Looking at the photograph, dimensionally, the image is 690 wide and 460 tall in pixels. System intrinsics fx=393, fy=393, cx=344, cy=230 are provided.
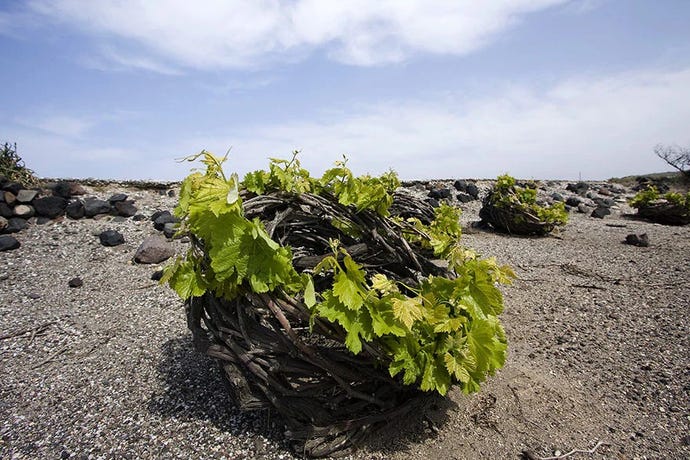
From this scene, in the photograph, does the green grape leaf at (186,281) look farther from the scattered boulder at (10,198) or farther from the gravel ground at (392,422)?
the scattered boulder at (10,198)

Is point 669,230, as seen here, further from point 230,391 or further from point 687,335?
point 230,391

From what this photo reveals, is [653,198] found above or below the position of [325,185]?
below

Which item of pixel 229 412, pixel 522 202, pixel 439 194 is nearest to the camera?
pixel 229 412

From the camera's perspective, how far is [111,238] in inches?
240

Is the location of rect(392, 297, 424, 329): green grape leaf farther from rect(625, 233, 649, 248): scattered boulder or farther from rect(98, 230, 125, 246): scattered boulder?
rect(625, 233, 649, 248): scattered boulder

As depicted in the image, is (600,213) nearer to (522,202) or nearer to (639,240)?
(522,202)

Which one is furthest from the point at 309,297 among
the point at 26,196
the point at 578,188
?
the point at 578,188

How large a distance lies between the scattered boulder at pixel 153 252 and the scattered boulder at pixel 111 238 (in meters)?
0.65

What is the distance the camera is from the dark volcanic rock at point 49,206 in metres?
6.79

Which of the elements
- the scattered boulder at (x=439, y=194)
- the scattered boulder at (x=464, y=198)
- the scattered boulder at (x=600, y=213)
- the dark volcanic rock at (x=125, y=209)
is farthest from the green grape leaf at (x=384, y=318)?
the scattered boulder at (x=600, y=213)

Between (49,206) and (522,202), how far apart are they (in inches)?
351

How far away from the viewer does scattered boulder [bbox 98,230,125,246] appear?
6.07m

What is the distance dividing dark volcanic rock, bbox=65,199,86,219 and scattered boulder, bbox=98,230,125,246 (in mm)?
1134

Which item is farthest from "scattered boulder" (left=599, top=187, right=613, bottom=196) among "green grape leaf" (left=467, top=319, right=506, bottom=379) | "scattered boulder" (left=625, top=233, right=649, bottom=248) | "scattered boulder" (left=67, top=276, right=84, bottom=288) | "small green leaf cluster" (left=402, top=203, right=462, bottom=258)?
"scattered boulder" (left=67, top=276, right=84, bottom=288)
